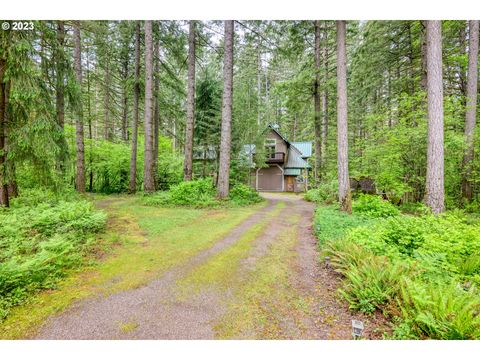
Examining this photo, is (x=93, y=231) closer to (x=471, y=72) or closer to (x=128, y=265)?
(x=128, y=265)

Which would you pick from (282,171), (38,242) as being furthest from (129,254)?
(282,171)

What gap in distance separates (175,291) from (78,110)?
27.4 ft

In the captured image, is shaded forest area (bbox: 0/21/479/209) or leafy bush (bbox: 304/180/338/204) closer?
shaded forest area (bbox: 0/21/479/209)

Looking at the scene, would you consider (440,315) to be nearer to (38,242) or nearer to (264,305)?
(264,305)

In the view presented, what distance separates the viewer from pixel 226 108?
11656 mm

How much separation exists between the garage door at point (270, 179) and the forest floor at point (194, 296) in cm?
2027

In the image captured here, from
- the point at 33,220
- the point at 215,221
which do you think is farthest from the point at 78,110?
the point at 215,221

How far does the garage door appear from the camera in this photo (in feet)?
85.8

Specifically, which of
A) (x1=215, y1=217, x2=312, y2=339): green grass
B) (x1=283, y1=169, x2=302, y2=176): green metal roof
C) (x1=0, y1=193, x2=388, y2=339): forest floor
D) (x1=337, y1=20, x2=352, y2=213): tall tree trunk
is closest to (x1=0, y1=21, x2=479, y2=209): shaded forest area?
(x1=337, y1=20, x2=352, y2=213): tall tree trunk

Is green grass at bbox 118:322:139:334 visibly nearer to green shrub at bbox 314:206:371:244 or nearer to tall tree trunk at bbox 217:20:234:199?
green shrub at bbox 314:206:371:244

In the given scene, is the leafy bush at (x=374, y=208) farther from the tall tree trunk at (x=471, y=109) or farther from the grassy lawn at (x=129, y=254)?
the tall tree trunk at (x=471, y=109)

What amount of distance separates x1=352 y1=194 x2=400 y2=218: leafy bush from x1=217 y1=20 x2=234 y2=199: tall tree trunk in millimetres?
6320

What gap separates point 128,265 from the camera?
437 centimetres
